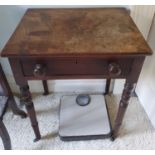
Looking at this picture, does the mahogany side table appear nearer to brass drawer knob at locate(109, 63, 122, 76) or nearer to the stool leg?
brass drawer knob at locate(109, 63, 122, 76)

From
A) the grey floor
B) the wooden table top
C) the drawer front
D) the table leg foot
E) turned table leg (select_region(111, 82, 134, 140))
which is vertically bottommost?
the grey floor

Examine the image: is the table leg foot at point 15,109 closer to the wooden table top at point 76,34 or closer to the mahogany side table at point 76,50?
the mahogany side table at point 76,50

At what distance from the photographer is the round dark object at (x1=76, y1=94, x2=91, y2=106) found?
1274mm

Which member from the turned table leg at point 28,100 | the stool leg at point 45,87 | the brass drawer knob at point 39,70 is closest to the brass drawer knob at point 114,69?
the brass drawer knob at point 39,70

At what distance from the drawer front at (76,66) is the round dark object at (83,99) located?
567mm

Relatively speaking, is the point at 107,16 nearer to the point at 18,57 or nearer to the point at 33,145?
the point at 18,57

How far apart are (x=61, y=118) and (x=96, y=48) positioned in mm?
665

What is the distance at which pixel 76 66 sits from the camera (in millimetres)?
718

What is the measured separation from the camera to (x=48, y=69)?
0.72 meters

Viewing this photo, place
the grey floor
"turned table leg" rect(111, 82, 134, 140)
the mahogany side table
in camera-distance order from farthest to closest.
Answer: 1. the grey floor
2. "turned table leg" rect(111, 82, 134, 140)
3. the mahogany side table

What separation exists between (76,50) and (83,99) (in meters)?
0.69

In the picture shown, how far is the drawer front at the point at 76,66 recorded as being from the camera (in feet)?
2.27

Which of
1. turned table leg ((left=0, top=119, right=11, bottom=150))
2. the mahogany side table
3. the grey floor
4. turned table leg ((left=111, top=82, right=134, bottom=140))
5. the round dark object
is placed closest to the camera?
the mahogany side table

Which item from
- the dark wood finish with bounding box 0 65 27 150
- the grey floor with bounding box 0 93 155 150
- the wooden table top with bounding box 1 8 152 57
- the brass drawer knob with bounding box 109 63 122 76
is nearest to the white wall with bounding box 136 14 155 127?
the grey floor with bounding box 0 93 155 150
